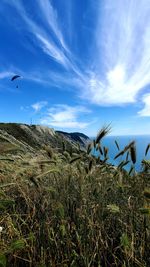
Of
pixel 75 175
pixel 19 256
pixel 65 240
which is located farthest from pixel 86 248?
pixel 75 175

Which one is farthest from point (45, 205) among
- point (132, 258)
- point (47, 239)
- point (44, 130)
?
point (44, 130)

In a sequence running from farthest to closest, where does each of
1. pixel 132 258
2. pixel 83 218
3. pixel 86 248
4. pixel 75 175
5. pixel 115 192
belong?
pixel 75 175
pixel 115 192
pixel 83 218
pixel 86 248
pixel 132 258

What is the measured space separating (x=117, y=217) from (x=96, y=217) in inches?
10.0

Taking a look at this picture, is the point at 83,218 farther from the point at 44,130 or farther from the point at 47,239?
the point at 44,130

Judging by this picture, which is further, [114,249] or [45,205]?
[45,205]

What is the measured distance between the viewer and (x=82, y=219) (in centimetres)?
418

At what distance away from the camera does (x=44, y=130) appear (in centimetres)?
4725

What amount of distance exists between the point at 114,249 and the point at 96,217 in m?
0.45

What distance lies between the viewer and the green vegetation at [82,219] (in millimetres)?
3775

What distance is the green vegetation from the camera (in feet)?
12.4

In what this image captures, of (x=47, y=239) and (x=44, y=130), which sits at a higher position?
(x=44, y=130)

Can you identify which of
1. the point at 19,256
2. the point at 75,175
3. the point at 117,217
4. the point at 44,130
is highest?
the point at 44,130

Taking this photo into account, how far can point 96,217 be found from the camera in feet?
13.9

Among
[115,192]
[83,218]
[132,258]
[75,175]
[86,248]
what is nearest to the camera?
[132,258]
